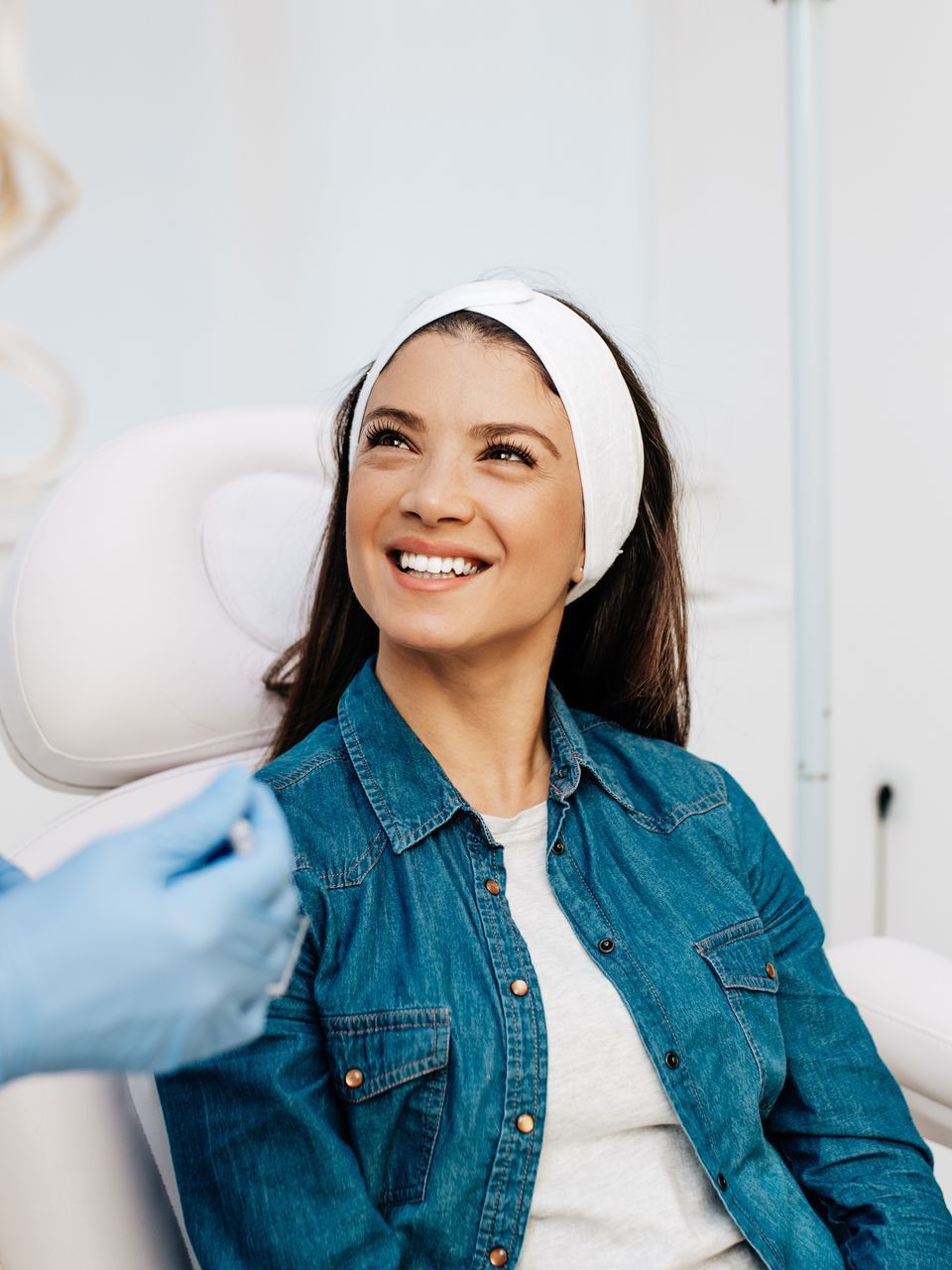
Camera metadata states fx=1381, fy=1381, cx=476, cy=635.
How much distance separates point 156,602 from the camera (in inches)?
48.6

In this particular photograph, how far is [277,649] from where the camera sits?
A: 1.29 metres

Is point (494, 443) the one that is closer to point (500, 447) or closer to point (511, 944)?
point (500, 447)

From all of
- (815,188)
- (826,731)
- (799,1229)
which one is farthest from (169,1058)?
(815,188)

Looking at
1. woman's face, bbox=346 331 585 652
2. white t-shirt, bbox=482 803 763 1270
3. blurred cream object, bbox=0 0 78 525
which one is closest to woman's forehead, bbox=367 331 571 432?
woman's face, bbox=346 331 585 652

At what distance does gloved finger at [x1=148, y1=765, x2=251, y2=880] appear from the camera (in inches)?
23.5

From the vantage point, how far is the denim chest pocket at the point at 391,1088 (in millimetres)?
928

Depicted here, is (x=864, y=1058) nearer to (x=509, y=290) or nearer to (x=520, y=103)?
(x=509, y=290)

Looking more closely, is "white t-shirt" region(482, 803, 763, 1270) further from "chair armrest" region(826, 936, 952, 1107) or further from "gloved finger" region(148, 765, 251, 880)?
"gloved finger" region(148, 765, 251, 880)

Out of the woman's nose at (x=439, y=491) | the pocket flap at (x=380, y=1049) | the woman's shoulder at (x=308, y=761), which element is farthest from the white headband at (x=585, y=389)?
the pocket flap at (x=380, y=1049)

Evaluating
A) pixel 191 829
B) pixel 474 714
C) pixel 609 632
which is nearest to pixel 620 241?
pixel 609 632

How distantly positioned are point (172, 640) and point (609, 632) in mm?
417

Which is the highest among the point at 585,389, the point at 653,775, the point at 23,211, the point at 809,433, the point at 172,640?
the point at 23,211

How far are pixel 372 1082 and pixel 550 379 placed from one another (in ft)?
1.83

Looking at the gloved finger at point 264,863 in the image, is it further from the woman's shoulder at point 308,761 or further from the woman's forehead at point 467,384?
the woman's forehead at point 467,384
